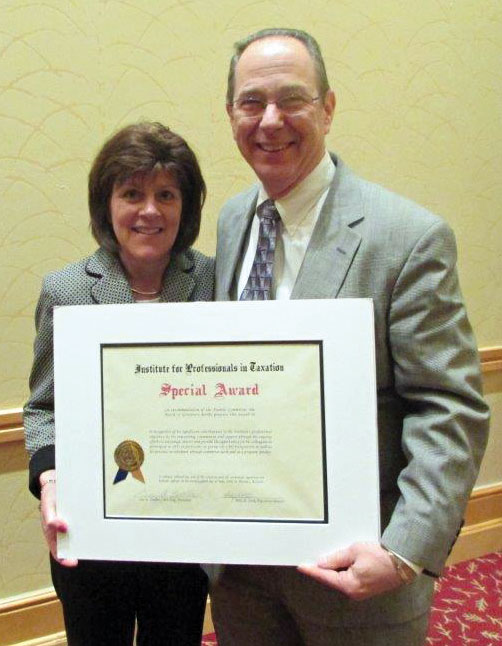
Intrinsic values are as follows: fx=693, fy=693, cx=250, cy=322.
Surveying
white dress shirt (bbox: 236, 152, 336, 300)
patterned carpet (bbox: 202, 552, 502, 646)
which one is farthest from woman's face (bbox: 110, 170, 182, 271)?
patterned carpet (bbox: 202, 552, 502, 646)

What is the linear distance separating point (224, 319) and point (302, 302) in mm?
129

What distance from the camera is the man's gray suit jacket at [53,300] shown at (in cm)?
136

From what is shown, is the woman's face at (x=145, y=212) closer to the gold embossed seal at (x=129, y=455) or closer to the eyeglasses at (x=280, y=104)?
the eyeglasses at (x=280, y=104)

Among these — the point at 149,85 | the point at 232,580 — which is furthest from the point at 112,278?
the point at 149,85

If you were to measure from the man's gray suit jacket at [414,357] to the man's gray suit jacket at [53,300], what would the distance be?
336mm

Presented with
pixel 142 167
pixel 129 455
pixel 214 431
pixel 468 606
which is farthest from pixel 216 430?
pixel 468 606

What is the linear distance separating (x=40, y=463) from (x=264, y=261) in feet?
1.92

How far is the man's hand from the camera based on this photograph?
106 cm

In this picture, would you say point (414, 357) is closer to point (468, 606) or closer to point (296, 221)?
point (296, 221)

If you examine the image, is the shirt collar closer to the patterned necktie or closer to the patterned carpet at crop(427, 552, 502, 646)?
the patterned necktie

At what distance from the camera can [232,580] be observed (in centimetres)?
133

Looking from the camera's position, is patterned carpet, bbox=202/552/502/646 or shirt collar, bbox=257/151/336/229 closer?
shirt collar, bbox=257/151/336/229

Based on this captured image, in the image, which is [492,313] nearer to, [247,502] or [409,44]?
[409,44]

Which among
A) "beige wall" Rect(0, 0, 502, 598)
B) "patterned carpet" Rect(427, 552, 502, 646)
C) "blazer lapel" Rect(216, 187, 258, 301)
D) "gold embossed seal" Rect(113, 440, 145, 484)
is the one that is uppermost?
"beige wall" Rect(0, 0, 502, 598)
